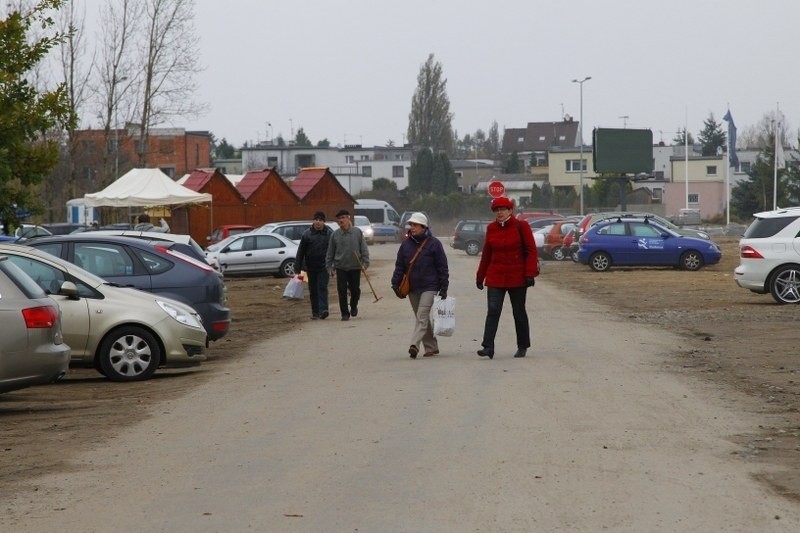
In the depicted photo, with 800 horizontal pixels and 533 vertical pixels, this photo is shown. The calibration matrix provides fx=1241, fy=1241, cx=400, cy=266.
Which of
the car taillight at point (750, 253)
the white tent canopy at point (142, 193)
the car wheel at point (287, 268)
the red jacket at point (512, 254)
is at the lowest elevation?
the car wheel at point (287, 268)

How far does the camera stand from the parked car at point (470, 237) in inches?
2141

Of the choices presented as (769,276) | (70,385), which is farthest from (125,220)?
(70,385)

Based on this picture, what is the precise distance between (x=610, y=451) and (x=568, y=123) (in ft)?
481

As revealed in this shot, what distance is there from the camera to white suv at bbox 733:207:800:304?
22.4 m

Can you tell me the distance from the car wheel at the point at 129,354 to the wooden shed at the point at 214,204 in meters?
40.4

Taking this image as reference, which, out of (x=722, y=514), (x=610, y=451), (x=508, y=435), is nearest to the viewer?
(x=722, y=514)

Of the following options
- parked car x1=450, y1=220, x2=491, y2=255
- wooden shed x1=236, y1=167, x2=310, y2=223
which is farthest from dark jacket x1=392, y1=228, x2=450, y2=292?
wooden shed x1=236, y1=167, x2=310, y2=223

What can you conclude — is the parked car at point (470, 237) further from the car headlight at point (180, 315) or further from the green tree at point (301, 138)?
the green tree at point (301, 138)

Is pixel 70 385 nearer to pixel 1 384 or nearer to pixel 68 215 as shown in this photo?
pixel 1 384

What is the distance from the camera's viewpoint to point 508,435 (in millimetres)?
9070

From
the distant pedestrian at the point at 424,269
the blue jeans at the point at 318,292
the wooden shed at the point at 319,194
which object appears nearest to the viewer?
the distant pedestrian at the point at 424,269

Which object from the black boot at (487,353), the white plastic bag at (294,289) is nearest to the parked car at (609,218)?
the white plastic bag at (294,289)

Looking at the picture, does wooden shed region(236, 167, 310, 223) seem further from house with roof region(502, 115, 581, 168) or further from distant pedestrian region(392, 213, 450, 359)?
house with roof region(502, 115, 581, 168)

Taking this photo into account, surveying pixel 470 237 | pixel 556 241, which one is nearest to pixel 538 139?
pixel 470 237
